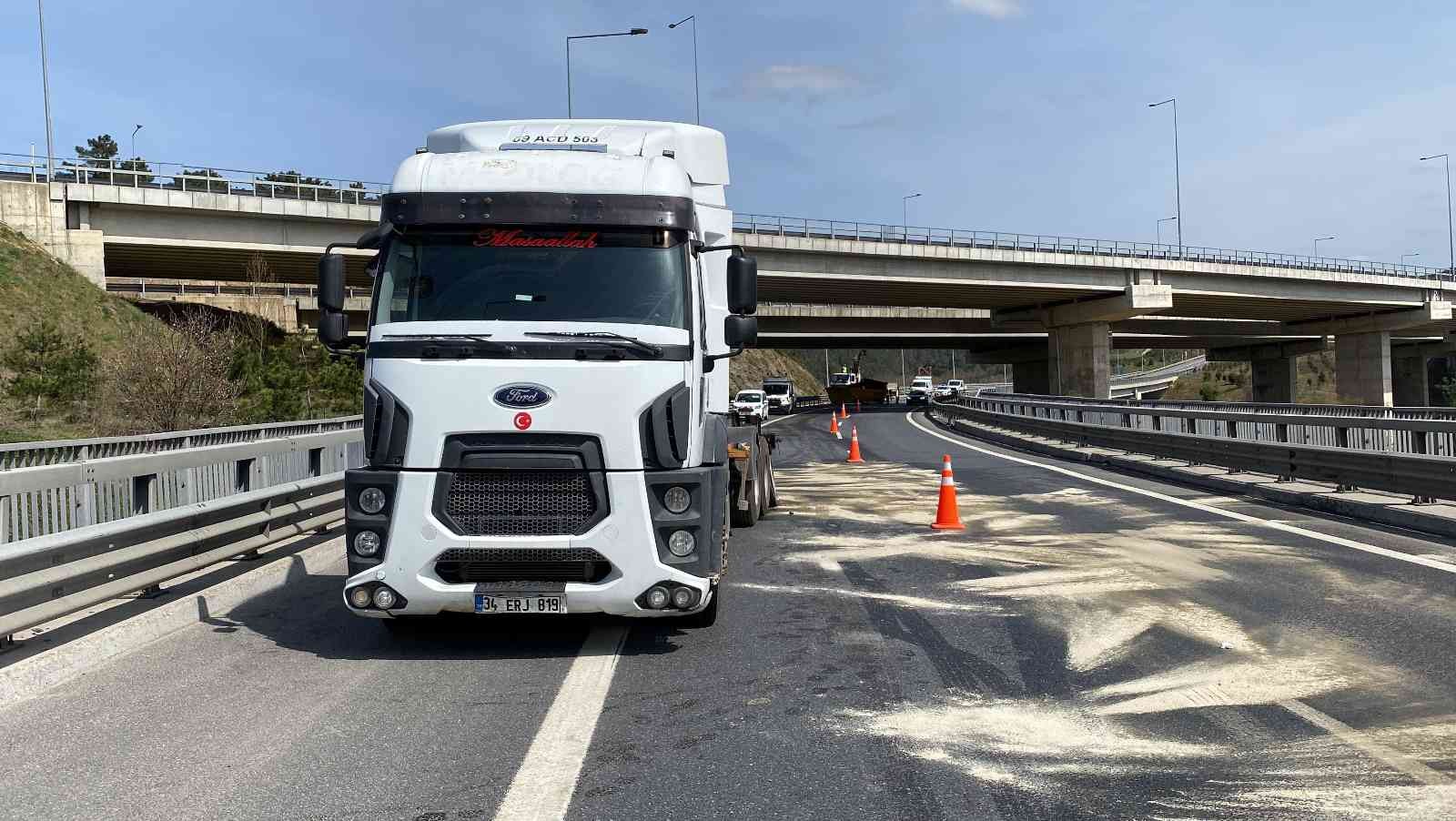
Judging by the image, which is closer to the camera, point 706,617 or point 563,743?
point 563,743

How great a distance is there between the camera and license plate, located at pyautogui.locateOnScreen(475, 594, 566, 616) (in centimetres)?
664

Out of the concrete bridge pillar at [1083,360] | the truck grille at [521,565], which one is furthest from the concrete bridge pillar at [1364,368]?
the truck grille at [521,565]

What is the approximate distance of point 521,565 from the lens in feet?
21.8

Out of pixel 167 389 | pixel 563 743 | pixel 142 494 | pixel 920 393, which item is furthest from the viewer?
pixel 920 393

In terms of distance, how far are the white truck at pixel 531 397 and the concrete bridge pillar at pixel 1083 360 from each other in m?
57.6

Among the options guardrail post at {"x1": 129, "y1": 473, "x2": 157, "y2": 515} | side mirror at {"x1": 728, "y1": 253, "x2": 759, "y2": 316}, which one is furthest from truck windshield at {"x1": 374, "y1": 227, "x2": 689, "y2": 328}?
guardrail post at {"x1": 129, "y1": 473, "x2": 157, "y2": 515}

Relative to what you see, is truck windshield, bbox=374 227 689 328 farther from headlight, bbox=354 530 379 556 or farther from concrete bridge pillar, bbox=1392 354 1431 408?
→ concrete bridge pillar, bbox=1392 354 1431 408

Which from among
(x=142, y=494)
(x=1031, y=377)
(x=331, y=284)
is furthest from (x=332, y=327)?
(x=1031, y=377)

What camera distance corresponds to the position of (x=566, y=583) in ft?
21.9

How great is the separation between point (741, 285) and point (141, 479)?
4.49 meters

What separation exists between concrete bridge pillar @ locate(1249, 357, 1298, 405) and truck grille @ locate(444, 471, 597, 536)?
97.0m

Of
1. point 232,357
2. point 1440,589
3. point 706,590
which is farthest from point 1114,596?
point 232,357

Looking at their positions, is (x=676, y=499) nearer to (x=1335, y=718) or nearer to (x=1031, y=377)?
(x=1335, y=718)

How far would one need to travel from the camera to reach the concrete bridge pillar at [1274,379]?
3730 inches
